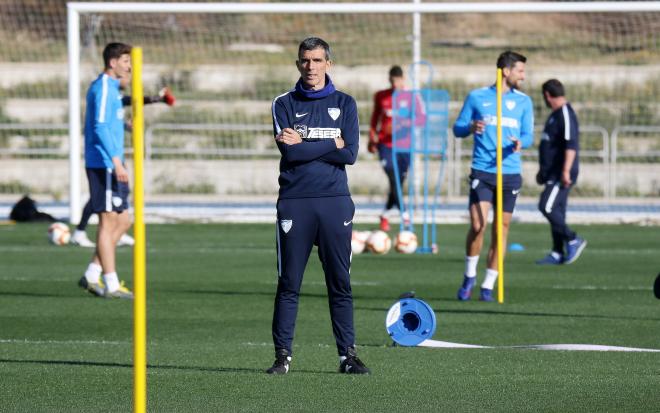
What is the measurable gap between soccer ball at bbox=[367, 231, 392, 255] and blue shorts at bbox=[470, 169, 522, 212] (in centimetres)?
411

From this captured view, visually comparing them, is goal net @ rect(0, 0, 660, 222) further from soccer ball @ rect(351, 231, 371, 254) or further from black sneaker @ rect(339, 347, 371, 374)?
black sneaker @ rect(339, 347, 371, 374)

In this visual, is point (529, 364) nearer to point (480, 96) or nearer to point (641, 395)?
point (641, 395)

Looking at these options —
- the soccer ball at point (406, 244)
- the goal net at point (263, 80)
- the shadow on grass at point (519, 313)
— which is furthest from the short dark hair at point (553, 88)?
the goal net at point (263, 80)

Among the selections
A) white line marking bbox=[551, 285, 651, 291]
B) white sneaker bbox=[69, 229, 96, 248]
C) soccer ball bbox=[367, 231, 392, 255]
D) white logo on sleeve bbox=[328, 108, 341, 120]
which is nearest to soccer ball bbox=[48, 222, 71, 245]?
white sneaker bbox=[69, 229, 96, 248]

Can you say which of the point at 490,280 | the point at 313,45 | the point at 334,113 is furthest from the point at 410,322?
the point at 490,280

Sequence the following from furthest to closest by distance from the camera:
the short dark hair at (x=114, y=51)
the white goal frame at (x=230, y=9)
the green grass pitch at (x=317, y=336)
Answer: the white goal frame at (x=230, y=9) → the short dark hair at (x=114, y=51) → the green grass pitch at (x=317, y=336)

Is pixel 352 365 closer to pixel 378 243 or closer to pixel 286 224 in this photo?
pixel 286 224

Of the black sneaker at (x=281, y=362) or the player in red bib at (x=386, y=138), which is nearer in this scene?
the black sneaker at (x=281, y=362)

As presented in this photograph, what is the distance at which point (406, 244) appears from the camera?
16.1 metres

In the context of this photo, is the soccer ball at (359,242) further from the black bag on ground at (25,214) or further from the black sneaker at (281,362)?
the black sneaker at (281,362)

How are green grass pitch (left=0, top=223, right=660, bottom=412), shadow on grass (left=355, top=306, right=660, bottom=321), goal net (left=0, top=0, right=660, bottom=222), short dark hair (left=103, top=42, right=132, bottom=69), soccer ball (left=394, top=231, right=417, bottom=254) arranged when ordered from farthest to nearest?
goal net (left=0, top=0, right=660, bottom=222)
soccer ball (left=394, top=231, right=417, bottom=254)
short dark hair (left=103, top=42, right=132, bottom=69)
shadow on grass (left=355, top=306, right=660, bottom=321)
green grass pitch (left=0, top=223, right=660, bottom=412)

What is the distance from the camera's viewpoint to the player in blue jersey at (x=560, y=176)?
49.4ft

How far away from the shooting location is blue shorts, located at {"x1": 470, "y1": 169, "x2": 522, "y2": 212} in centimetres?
1170

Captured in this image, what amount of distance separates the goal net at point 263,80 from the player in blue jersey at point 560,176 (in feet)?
20.3
